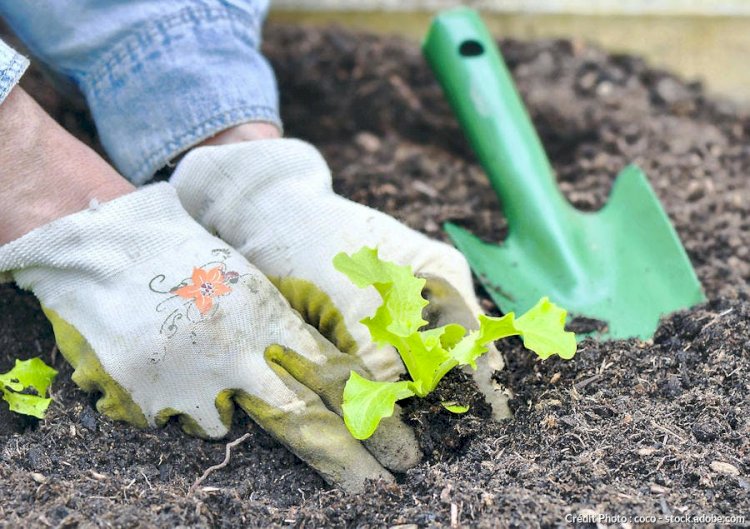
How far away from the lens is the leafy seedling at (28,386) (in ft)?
4.31

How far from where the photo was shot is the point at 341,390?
1271 mm

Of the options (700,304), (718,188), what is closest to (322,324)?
(700,304)

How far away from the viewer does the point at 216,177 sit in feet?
4.89

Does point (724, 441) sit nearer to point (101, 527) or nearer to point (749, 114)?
point (101, 527)

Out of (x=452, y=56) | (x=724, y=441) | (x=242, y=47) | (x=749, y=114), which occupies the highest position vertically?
(x=242, y=47)

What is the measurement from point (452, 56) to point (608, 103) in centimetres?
62

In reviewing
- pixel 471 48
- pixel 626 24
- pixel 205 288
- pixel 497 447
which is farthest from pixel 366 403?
pixel 626 24

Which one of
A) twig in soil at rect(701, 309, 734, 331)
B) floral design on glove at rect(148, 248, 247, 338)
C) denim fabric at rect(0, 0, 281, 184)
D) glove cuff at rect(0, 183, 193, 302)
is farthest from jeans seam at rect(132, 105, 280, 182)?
twig in soil at rect(701, 309, 734, 331)

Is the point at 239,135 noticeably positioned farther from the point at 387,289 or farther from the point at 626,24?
the point at 626,24

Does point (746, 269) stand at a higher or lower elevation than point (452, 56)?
lower

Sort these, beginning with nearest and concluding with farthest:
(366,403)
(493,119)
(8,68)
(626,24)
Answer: (366,403)
(8,68)
(493,119)
(626,24)

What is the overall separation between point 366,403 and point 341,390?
12 cm

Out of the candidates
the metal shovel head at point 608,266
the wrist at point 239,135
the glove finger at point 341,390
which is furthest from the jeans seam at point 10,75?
the metal shovel head at point 608,266

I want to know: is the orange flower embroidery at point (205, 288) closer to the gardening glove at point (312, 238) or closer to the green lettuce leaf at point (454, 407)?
the gardening glove at point (312, 238)
